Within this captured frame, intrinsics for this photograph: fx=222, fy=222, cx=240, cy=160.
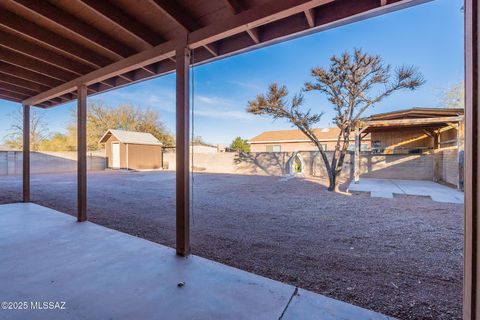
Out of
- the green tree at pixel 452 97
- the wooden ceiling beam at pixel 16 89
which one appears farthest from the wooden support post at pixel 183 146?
the green tree at pixel 452 97

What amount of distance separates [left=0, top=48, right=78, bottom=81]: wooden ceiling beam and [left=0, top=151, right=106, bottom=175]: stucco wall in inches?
556

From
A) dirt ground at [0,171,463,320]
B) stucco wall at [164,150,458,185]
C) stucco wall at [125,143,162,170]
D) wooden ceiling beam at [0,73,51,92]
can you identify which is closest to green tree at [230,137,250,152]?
stucco wall at [164,150,458,185]

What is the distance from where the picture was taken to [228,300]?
1.64 m

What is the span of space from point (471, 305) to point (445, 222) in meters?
3.85

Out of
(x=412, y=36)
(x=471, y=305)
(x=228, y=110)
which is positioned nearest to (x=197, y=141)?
(x=228, y=110)

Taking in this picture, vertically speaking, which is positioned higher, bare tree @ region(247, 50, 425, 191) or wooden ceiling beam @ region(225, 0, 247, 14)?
bare tree @ region(247, 50, 425, 191)

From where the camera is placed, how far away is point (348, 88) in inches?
308

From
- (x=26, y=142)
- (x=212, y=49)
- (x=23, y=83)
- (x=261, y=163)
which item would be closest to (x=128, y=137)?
(x=261, y=163)

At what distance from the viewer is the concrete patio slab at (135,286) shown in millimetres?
1511

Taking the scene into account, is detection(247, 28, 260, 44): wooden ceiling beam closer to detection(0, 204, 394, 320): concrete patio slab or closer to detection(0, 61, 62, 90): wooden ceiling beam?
detection(0, 204, 394, 320): concrete patio slab

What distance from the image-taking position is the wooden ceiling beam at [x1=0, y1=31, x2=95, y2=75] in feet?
8.55

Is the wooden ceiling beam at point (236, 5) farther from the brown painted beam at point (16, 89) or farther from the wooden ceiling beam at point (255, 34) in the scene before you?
the brown painted beam at point (16, 89)

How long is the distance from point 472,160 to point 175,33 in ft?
8.78

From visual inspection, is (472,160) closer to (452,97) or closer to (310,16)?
(310,16)
